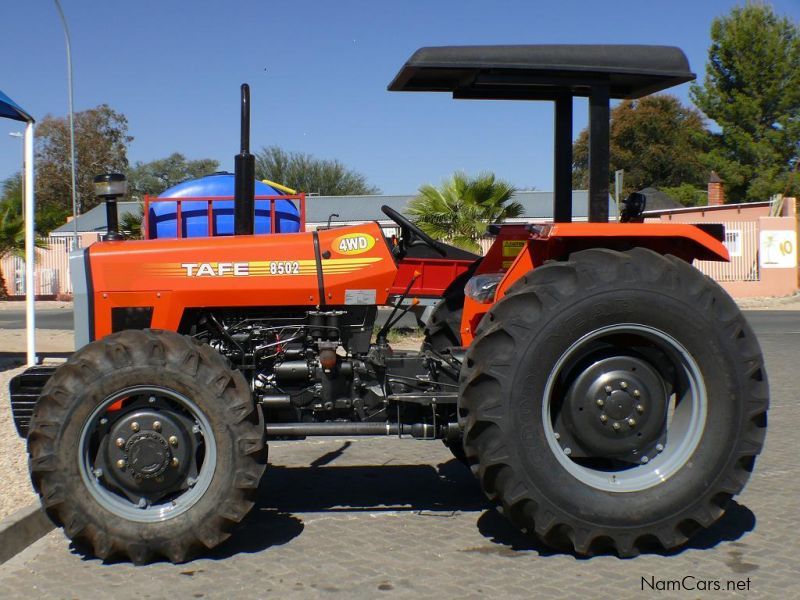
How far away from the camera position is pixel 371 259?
516cm

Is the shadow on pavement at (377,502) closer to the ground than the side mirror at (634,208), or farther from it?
closer to the ground

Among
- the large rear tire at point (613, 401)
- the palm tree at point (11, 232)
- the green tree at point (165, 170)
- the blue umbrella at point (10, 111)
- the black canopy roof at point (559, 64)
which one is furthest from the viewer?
the green tree at point (165, 170)

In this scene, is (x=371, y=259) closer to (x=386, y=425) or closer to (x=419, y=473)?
(x=386, y=425)

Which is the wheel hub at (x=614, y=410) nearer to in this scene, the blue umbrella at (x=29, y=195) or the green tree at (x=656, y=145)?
the blue umbrella at (x=29, y=195)

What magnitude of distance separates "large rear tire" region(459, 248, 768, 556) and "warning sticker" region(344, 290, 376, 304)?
0.91 metres

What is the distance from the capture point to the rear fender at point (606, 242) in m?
4.61

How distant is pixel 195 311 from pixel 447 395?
1555mm

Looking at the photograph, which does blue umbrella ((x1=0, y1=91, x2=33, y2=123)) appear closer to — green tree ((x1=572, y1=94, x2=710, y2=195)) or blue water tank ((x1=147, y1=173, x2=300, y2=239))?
blue water tank ((x1=147, y1=173, x2=300, y2=239))

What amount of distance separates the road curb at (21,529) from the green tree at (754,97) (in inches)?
1568

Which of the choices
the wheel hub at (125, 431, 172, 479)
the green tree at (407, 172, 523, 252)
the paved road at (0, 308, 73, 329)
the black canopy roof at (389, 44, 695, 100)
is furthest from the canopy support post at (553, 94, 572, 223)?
the paved road at (0, 308, 73, 329)

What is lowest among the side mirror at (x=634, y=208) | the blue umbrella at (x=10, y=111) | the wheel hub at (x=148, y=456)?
the wheel hub at (x=148, y=456)

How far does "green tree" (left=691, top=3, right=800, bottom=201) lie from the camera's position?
131 ft

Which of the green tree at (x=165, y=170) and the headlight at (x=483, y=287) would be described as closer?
the headlight at (x=483, y=287)

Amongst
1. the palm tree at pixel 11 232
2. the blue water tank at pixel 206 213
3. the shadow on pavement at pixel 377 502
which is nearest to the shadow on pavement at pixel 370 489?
the shadow on pavement at pixel 377 502
